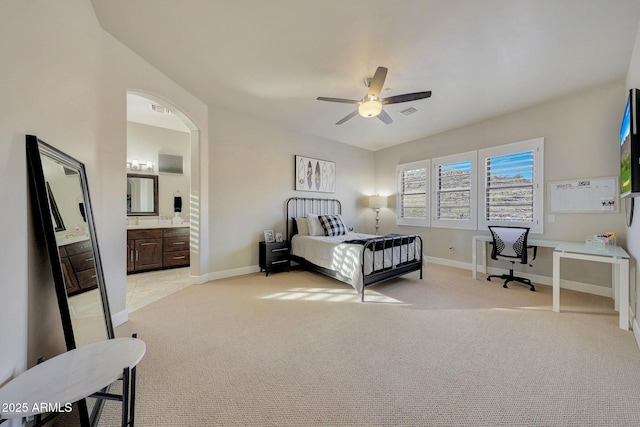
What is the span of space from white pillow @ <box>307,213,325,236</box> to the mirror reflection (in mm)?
3250

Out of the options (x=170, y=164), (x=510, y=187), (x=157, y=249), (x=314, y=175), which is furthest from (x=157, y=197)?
(x=510, y=187)

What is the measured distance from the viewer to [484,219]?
15.1 ft

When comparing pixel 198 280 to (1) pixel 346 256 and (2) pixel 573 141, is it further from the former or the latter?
(2) pixel 573 141

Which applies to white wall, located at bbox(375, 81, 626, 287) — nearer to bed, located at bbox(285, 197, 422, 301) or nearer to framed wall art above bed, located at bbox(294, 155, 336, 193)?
bed, located at bbox(285, 197, 422, 301)

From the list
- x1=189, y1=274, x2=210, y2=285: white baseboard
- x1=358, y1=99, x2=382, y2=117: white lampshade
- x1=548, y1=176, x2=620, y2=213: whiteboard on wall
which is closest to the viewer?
x1=358, y1=99, x2=382, y2=117: white lampshade

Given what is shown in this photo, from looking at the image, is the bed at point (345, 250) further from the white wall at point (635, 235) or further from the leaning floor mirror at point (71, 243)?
the leaning floor mirror at point (71, 243)

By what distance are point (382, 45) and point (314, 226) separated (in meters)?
3.11

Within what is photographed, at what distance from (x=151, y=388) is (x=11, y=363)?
0.78 m

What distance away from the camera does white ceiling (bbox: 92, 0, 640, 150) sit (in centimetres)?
210

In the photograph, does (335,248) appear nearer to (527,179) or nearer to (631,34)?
(527,179)

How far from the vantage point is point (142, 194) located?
4973 millimetres

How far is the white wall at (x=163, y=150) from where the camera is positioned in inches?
193

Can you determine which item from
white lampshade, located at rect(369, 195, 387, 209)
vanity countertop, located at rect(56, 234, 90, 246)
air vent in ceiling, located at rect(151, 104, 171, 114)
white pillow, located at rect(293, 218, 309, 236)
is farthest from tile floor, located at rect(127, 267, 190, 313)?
white lampshade, located at rect(369, 195, 387, 209)

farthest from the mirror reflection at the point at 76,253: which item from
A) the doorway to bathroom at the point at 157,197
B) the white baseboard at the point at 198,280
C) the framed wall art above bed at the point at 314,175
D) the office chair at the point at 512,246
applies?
the office chair at the point at 512,246
